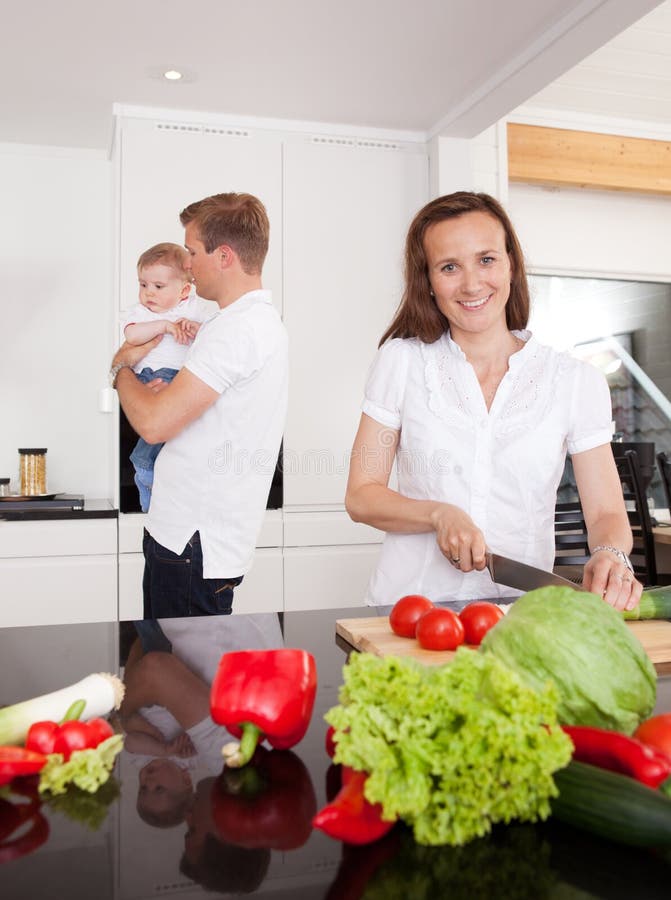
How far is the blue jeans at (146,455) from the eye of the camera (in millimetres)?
2232

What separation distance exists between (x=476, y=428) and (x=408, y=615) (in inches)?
21.5

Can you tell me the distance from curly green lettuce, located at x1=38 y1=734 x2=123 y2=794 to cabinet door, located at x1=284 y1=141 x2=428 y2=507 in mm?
2742

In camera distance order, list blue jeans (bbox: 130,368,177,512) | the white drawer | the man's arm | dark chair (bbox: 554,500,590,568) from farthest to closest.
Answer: the white drawer, dark chair (bbox: 554,500,590,568), blue jeans (bbox: 130,368,177,512), the man's arm

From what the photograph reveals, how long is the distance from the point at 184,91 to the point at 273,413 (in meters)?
1.84

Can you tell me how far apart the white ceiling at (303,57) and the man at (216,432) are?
1.11 metres

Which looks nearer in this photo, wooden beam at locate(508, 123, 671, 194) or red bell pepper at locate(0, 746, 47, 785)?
red bell pepper at locate(0, 746, 47, 785)

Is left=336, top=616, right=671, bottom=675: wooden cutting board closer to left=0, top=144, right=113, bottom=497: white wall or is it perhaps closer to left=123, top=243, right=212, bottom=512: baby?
left=123, top=243, right=212, bottom=512: baby

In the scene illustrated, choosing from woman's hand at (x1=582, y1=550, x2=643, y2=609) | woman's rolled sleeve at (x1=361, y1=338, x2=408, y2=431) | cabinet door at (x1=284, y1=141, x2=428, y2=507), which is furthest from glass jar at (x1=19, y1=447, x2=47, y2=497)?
woman's hand at (x1=582, y1=550, x2=643, y2=609)

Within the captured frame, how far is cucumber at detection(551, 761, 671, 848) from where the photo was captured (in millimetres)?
495

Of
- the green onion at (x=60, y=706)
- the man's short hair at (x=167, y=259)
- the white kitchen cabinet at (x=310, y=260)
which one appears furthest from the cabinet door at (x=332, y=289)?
the green onion at (x=60, y=706)

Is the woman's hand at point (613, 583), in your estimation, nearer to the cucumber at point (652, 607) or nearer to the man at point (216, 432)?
the cucumber at point (652, 607)

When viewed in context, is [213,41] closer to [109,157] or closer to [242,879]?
[109,157]

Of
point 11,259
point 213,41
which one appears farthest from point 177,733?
point 11,259

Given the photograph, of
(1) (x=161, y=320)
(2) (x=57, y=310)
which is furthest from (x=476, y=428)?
(2) (x=57, y=310)
